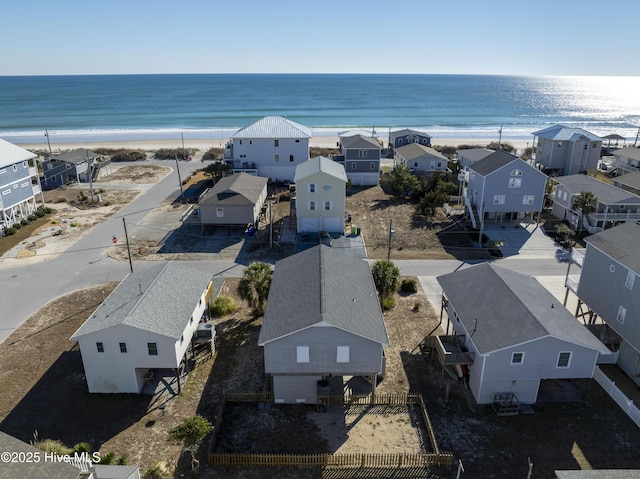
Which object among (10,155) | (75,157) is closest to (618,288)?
(10,155)

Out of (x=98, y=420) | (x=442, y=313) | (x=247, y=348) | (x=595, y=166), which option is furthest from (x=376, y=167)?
(x=98, y=420)

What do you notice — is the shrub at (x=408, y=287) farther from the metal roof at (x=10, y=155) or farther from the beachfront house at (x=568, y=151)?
the beachfront house at (x=568, y=151)

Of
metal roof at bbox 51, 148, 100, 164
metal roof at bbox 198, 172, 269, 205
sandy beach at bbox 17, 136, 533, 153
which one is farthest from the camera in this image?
sandy beach at bbox 17, 136, 533, 153

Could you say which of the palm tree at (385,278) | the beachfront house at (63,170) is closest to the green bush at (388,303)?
the palm tree at (385,278)

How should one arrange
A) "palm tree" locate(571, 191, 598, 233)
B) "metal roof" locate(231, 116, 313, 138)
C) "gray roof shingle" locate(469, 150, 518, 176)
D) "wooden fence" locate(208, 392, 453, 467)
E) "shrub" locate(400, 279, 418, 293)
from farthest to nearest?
"metal roof" locate(231, 116, 313, 138)
"gray roof shingle" locate(469, 150, 518, 176)
"palm tree" locate(571, 191, 598, 233)
"shrub" locate(400, 279, 418, 293)
"wooden fence" locate(208, 392, 453, 467)

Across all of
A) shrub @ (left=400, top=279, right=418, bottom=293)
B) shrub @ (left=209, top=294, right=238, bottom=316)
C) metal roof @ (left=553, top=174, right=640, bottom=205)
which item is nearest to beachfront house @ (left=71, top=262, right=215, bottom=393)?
shrub @ (left=209, top=294, right=238, bottom=316)

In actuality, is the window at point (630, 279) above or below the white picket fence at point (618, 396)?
above

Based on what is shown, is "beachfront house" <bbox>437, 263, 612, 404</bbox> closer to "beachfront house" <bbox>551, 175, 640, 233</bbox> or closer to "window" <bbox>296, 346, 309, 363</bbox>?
"window" <bbox>296, 346, 309, 363</bbox>
